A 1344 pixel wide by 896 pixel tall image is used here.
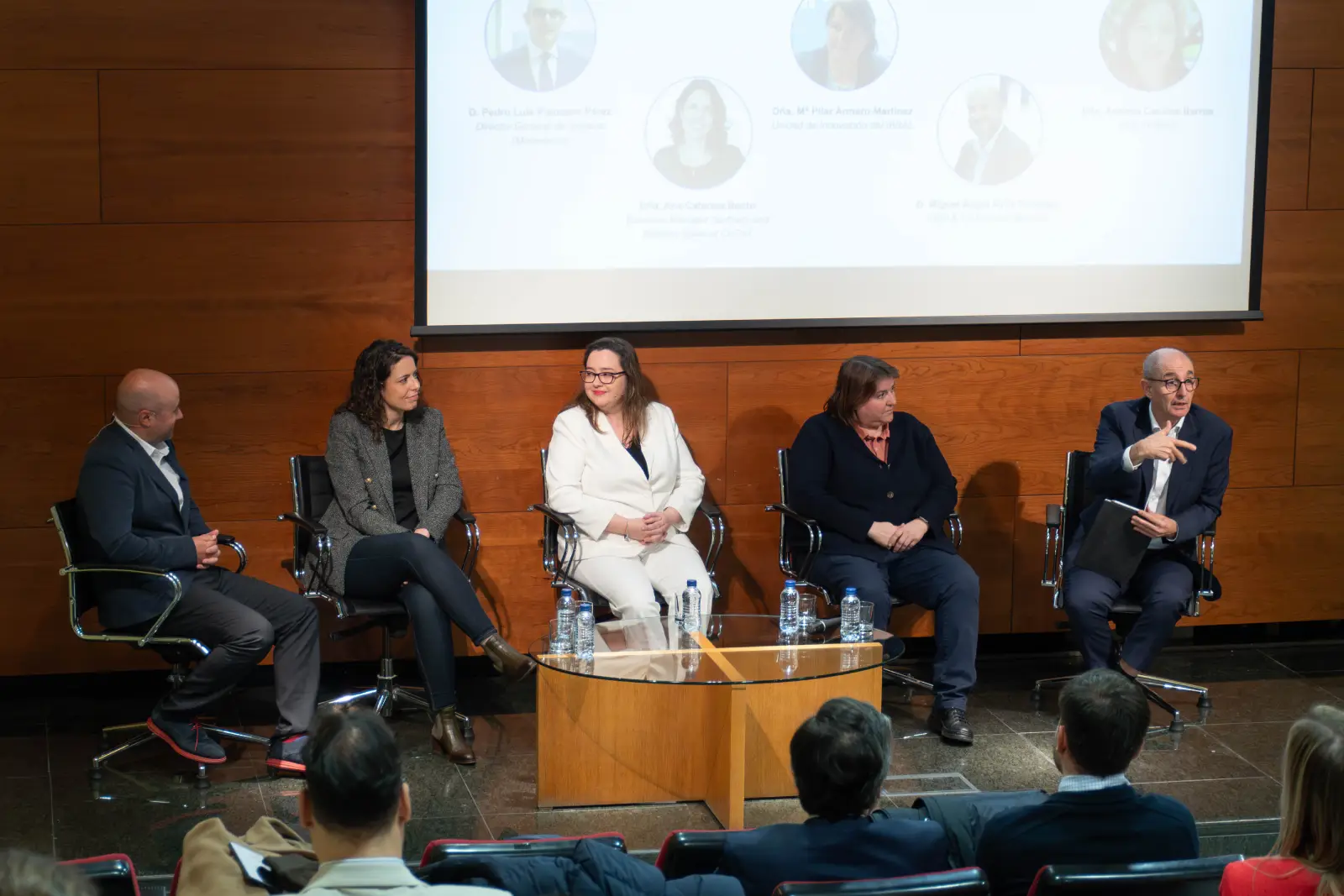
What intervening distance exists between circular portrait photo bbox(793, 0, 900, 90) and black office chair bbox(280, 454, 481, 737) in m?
2.08

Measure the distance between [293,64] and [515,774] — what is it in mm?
2518

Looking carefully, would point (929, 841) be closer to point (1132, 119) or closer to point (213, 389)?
point (213, 389)

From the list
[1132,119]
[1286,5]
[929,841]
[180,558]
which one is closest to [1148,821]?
[929,841]

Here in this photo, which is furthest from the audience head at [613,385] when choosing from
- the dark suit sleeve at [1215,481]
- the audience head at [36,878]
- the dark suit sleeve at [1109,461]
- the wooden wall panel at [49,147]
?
the audience head at [36,878]

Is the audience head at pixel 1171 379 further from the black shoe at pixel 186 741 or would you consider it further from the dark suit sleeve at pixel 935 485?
the black shoe at pixel 186 741

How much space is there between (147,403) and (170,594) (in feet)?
1.87

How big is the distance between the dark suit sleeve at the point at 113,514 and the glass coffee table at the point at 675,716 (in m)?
1.21

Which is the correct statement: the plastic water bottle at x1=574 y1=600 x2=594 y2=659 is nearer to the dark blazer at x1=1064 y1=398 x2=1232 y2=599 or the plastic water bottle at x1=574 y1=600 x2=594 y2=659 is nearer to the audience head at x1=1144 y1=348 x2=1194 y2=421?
the dark blazer at x1=1064 y1=398 x2=1232 y2=599

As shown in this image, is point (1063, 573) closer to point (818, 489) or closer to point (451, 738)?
point (818, 489)

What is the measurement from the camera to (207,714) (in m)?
4.76

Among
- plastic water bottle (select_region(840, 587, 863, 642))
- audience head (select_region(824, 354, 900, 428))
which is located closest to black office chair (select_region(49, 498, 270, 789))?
plastic water bottle (select_region(840, 587, 863, 642))

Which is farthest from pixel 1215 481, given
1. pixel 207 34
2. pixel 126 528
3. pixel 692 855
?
pixel 207 34

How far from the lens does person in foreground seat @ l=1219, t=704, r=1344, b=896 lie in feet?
6.29

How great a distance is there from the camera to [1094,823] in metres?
2.33
